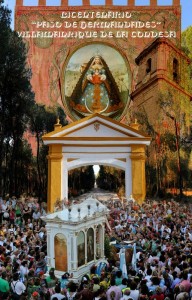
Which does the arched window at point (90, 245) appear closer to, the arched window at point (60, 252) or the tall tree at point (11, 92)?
the arched window at point (60, 252)

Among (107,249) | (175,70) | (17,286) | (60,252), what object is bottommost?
(107,249)

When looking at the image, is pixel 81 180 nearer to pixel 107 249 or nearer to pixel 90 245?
pixel 107 249

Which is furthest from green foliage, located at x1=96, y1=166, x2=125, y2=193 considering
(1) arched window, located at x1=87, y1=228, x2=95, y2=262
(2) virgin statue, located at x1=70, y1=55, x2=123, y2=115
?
(1) arched window, located at x1=87, y1=228, x2=95, y2=262

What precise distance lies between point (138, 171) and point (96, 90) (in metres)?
11.5

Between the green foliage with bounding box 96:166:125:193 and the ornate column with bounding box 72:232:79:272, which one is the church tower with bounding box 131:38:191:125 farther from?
the ornate column with bounding box 72:232:79:272

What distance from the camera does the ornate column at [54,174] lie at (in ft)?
80.4

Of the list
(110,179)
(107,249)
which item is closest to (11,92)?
(110,179)

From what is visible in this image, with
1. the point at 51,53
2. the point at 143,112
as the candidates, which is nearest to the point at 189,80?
the point at 143,112

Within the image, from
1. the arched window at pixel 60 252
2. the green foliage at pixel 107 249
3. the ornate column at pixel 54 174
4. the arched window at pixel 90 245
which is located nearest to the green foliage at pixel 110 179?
the ornate column at pixel 54 174

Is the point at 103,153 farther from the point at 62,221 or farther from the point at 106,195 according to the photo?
the point at 62,221

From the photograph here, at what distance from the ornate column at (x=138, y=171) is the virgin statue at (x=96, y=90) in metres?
9.82

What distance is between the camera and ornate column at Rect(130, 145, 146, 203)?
80.9ft

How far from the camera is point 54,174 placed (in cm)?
2467

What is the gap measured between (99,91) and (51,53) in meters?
4.93
